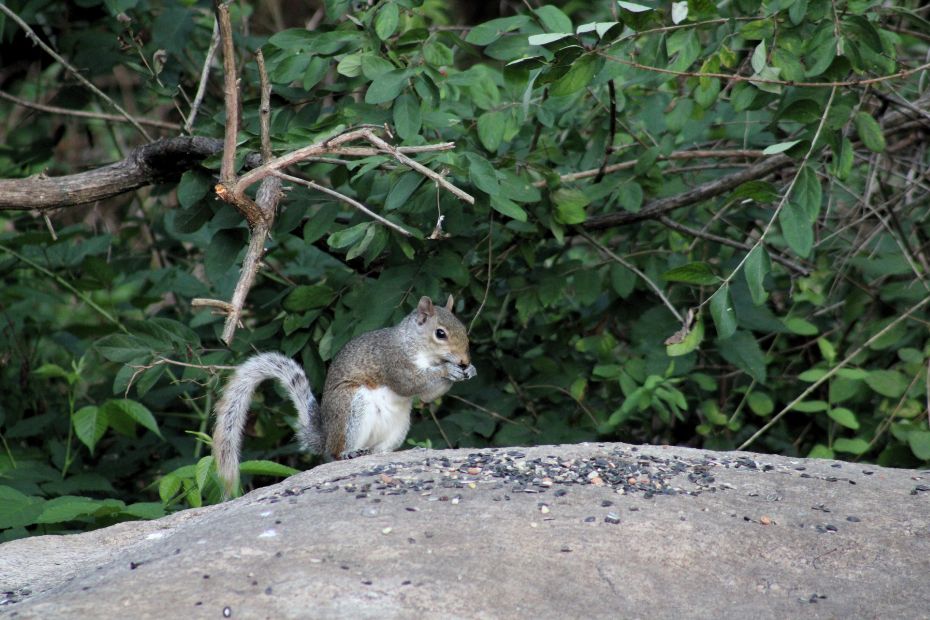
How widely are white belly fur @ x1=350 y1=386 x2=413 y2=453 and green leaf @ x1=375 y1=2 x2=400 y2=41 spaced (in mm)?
1254

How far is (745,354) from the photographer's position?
4.52 metres

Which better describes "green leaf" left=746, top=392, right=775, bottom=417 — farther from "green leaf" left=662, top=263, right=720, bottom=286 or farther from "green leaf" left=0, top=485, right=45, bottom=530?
"green leaf" left=0, top=485, right=45, bottom=530

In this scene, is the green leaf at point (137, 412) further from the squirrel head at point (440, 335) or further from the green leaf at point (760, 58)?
the green leaf at point (760, 58)

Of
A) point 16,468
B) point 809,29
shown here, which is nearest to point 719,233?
point 809,29

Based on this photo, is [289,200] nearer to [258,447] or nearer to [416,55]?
[416,55]

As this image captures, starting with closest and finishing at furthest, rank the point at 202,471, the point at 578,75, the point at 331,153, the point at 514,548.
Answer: the point at 514,548 < the point at 331,153 < the point at 578,75 < the point at 202,471

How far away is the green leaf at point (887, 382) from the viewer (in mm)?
4645

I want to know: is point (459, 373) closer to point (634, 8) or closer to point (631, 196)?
point (631, 196)

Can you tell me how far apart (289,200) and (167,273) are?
101cm

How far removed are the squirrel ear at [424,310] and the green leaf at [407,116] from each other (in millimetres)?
629

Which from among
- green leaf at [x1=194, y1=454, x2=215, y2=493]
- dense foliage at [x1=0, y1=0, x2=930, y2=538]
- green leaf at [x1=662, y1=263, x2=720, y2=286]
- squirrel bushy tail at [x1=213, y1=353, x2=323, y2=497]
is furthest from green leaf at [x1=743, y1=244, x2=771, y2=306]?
green leaf at [x1=194, y1=454, x2=215, y2=493]

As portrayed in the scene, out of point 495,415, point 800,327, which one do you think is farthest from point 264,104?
point 800,327

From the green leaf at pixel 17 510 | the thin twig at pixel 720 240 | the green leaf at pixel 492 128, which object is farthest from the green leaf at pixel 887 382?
the green leaf at pixel 17 510

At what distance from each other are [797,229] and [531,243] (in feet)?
4.28
